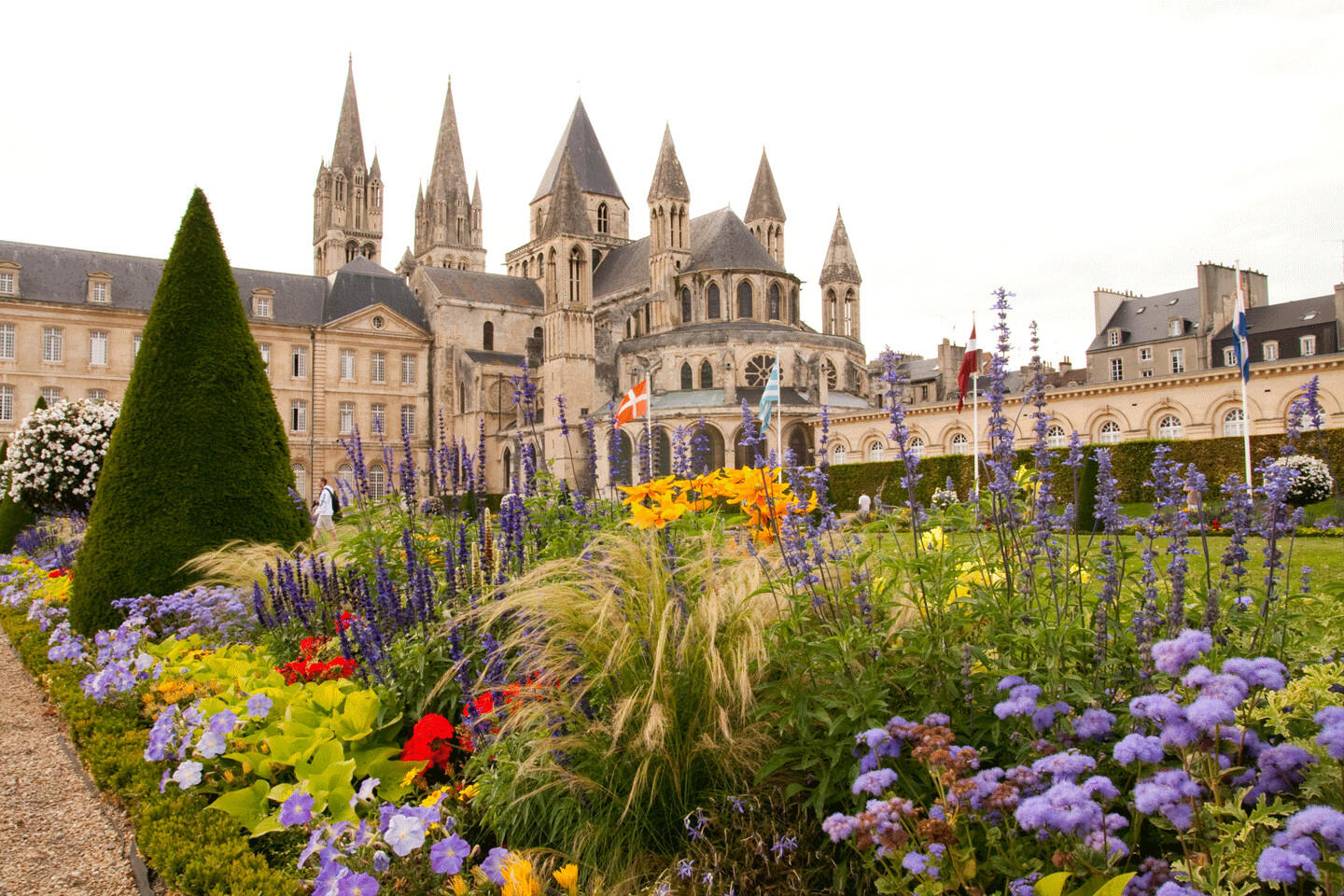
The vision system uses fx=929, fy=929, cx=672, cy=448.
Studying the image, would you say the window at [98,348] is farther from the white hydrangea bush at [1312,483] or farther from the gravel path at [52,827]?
the white hydrangea bush at [1312,483]

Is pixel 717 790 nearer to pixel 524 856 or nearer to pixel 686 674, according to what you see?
pixel 686 674

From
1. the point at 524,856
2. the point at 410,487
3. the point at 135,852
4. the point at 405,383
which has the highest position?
the point at 405,383

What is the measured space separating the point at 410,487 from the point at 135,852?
2.57m

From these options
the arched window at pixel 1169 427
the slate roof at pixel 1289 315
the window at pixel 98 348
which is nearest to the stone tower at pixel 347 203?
the window at pixel 98 348

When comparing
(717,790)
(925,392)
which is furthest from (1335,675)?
(925,392)

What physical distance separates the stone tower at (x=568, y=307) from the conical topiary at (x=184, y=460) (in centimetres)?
3358

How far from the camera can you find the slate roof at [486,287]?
4709 centimetres

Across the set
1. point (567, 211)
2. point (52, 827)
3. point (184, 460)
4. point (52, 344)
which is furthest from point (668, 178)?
point (52, 827)

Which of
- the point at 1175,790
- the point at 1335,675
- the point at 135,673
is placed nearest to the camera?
the point at 1175,790

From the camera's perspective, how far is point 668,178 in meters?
44.1

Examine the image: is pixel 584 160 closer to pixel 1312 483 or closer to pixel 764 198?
pixel 764 198

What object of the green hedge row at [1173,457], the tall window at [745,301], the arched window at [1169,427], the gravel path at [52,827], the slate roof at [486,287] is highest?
the slate roof at [486,287]

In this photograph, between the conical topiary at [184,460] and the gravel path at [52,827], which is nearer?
the gravel path at [52,827]

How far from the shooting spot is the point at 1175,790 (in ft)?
6.00
